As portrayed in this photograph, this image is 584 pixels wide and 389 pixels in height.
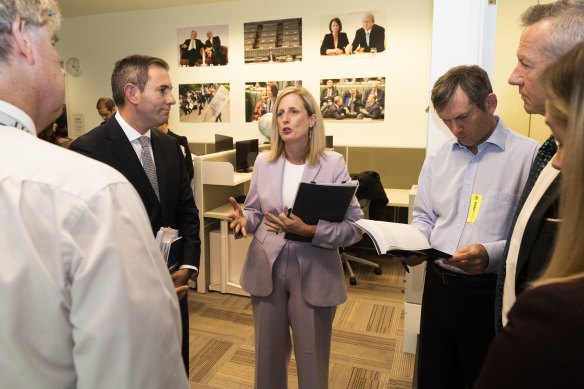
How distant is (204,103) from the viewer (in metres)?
6.33

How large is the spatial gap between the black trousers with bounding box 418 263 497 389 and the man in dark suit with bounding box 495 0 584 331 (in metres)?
0.28

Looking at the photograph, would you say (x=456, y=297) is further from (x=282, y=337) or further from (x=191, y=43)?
(x=191, y=43)

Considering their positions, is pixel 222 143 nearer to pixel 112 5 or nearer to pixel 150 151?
pixel 150 151

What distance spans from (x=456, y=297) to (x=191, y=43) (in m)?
5.69

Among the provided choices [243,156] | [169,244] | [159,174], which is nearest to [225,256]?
[243,156]

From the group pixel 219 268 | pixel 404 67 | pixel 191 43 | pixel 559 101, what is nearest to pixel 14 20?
pixel 559 101

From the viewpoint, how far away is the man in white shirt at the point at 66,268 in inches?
26.6

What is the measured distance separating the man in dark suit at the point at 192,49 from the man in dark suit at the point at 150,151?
14.8 ft

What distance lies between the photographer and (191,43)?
6.21 meters

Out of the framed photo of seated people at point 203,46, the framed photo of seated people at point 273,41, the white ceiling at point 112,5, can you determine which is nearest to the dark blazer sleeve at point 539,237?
the framed photo of seated people at point 273,41

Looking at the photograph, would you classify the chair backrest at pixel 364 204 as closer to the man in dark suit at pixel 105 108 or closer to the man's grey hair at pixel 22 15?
the man in dark suit at pixel 105 108

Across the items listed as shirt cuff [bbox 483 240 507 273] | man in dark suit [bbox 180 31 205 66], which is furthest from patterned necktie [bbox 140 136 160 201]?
man in dark suit [bbox 180 31 205 66]

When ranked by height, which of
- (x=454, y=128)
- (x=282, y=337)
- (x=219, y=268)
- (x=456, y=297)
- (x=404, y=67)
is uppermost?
(x=404, y=67)

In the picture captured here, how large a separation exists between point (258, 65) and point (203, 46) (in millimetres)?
902
